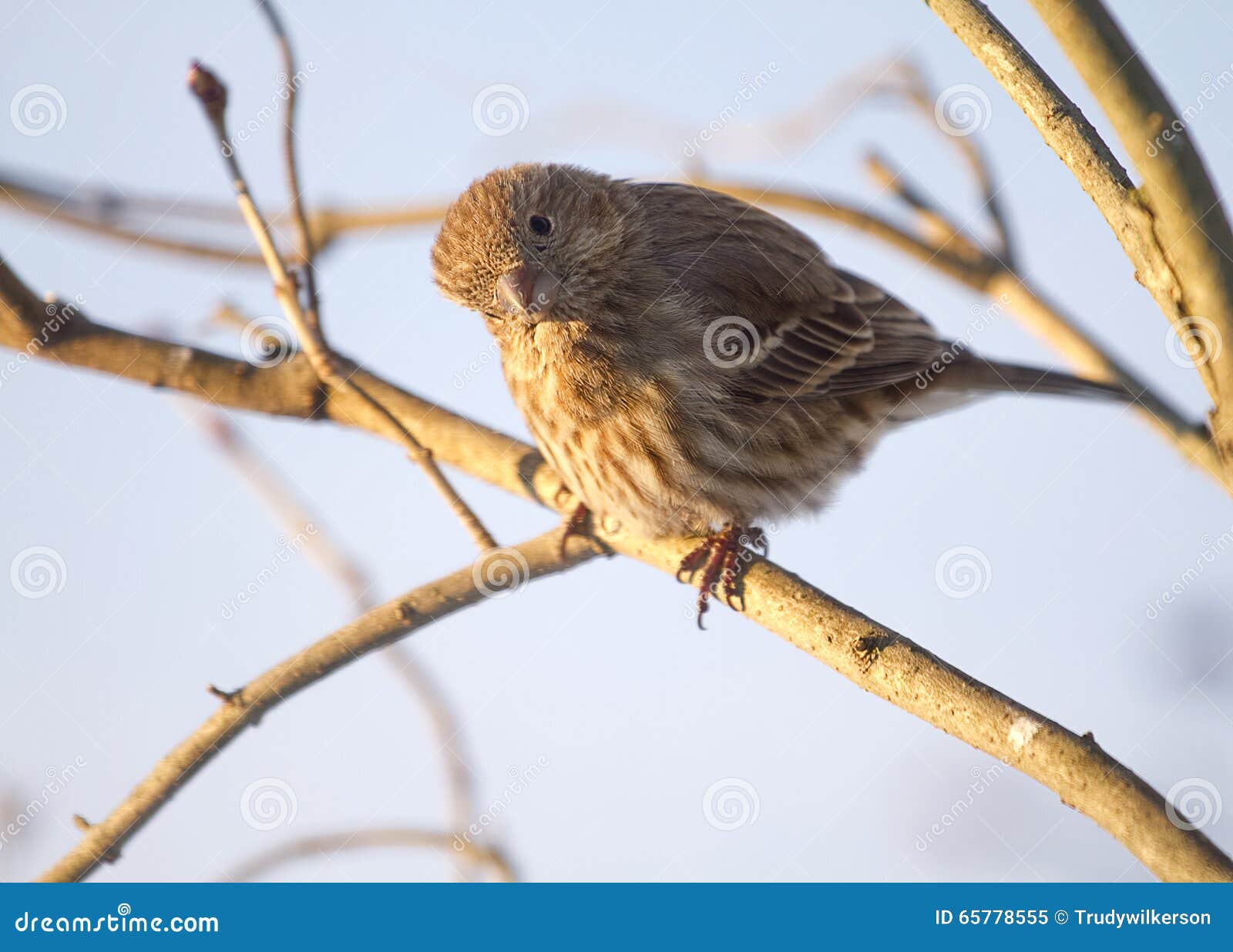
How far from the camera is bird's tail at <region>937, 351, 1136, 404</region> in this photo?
461cm

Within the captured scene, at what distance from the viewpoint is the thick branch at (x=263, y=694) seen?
3.39 m

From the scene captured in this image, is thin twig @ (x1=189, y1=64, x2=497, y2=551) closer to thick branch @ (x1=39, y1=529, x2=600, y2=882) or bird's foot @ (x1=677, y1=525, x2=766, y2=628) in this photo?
thick branch @ (x1=39, y1=529, x2=600, y2=882)

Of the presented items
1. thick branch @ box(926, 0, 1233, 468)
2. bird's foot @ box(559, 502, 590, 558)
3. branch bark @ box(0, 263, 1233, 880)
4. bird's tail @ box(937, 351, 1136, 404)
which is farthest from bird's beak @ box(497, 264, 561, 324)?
thick branch @ box(926, 0, 1233, 468)

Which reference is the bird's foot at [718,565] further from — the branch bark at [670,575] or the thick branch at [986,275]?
the thick branch at [986,275]

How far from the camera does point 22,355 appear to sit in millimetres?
4016

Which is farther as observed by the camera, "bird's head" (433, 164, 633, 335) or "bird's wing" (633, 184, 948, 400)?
"bird's wing" (633, 184, 948, 400)

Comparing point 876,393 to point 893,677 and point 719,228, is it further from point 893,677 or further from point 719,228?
point 893,677

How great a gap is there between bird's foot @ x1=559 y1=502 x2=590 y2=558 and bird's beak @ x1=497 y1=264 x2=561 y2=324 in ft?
2.67

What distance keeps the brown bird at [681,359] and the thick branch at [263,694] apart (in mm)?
902

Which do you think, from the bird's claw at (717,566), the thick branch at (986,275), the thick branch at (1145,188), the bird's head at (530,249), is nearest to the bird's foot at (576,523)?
the bird's claw at (717,566)

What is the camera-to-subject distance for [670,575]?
4492 mm

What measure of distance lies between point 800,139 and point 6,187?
9.29 feet

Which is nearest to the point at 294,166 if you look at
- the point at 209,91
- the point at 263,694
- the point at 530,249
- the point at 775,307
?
the point at 209,91

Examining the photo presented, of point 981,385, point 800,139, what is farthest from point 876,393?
point 800,139
